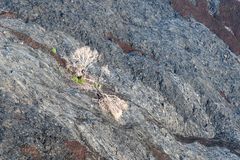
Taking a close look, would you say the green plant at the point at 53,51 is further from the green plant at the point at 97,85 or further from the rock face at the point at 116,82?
the green plant at the point at 97,85

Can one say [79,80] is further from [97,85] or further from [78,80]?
[97,85]

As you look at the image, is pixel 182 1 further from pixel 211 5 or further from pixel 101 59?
pixel 101 59

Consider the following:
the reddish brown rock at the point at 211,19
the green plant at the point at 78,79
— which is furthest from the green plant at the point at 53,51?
the reddish brown rock at the point at 211,19

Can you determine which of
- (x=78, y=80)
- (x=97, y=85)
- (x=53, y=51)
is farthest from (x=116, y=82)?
(x=53, y=51)

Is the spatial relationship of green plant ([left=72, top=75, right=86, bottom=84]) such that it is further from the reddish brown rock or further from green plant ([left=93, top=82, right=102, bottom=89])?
the reddish brown rock

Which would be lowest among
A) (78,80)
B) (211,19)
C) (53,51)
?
(53,51)

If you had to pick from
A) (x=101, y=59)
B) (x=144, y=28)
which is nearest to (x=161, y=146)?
(x=101, y=59)

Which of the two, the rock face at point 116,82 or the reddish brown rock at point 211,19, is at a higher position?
the reddish brown rock at point 211,19

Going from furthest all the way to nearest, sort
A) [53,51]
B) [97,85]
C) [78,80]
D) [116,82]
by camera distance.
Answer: [116,82] → [53,51] → [97,85] → [78,80]
